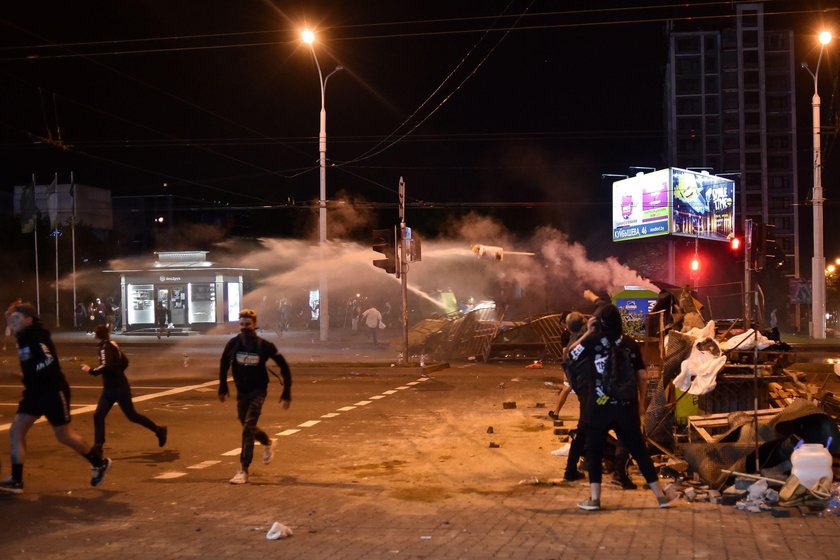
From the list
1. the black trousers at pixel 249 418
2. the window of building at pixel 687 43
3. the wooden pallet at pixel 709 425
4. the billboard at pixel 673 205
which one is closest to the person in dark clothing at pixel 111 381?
the black trousers at pixel 249 418

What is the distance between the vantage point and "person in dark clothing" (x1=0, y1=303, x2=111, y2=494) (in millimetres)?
7742

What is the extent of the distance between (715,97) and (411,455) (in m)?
79.8

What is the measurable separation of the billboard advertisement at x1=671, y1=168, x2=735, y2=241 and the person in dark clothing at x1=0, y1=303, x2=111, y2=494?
3438 centimetres

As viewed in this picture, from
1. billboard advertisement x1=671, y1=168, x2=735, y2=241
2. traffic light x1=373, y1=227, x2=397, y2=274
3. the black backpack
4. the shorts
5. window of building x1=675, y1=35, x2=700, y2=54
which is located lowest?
the shorts

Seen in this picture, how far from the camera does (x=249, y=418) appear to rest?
8297 millimetres

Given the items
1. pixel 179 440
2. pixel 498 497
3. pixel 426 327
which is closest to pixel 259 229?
pixel 426 327

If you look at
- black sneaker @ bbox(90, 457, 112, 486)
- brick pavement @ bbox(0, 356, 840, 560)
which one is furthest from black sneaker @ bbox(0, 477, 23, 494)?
black sneaker @ bbox(90, 457, 112, 486)

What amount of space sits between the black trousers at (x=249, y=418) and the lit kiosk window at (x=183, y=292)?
3005 cm

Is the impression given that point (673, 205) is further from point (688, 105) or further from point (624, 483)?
point (688, 105)

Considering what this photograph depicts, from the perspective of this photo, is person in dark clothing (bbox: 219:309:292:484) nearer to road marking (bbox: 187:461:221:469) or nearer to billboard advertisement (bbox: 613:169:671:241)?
road marking (bbox: 187:461:221:469)

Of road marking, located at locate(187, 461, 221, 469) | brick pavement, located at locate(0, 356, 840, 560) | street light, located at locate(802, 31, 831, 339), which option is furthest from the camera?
street light, located at locate(802, 31, 831, 339)

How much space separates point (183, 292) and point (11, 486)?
3161 cm

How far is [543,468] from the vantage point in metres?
8.77

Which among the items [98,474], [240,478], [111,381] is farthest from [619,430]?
[111,381]
